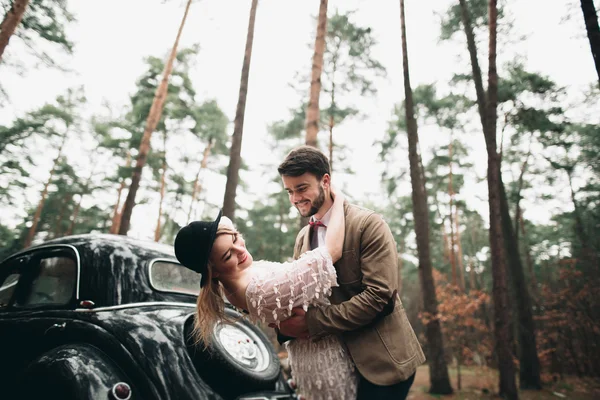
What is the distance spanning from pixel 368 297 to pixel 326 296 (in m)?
0.22

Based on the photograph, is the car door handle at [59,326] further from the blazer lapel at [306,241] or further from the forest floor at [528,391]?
the forest floor at [528,391]

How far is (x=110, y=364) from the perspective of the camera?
1.92 metres

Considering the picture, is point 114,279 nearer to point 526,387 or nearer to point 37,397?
point 37,397

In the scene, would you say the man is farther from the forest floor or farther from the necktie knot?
the forest floor

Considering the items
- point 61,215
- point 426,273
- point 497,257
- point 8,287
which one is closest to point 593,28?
point 497,257

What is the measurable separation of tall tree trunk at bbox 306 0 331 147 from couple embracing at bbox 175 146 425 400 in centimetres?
516

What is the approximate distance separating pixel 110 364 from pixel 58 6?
11.9 m

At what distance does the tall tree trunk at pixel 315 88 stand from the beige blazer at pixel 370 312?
5.27 metres

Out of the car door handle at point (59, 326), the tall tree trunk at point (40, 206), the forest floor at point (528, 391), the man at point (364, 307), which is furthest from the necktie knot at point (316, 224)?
the tall tree trunk at point (40, 206)

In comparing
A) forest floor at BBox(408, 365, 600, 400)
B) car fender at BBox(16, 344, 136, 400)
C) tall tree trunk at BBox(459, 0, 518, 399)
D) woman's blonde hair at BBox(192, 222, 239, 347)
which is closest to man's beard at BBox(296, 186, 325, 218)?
woman's blonde hair at BBox(192, 222, 239, 347)

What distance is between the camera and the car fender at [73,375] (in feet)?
5.80

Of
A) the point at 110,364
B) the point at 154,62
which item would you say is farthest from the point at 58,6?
the point at 110,364

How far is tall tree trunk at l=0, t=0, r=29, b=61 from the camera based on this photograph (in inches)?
285

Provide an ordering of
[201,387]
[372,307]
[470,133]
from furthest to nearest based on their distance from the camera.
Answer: [470,133] < [201,387] < [372,307]
